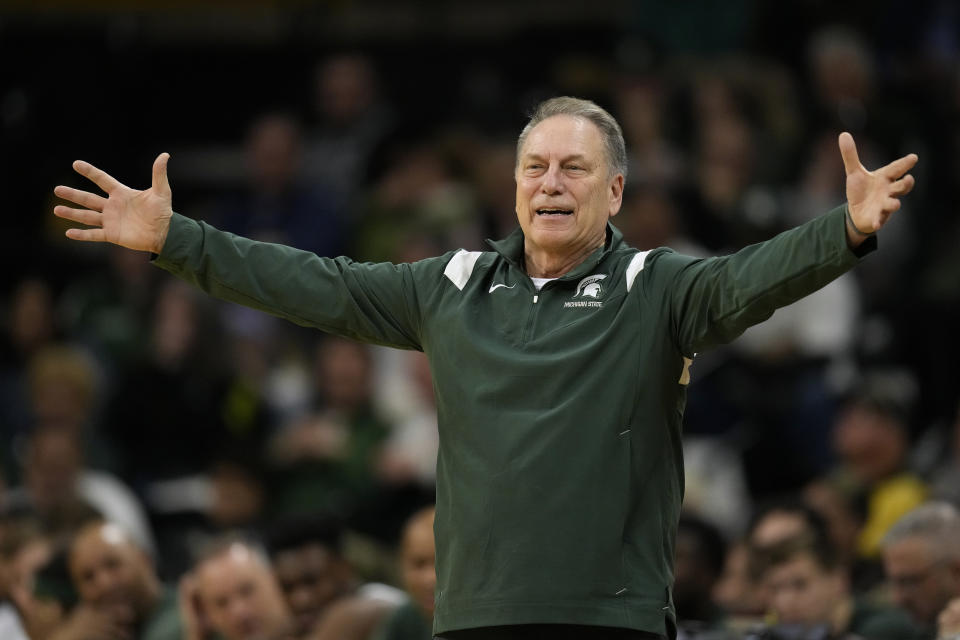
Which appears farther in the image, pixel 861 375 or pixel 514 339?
pixel 861 375

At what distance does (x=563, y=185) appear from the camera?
4172 mm

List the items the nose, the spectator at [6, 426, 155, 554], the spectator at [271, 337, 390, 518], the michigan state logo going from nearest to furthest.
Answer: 1. the michigan state logo
2. the nose
3. the spectator at [6, 426, 155, 554]
4. the spectator at [271, 337, 390, 518]

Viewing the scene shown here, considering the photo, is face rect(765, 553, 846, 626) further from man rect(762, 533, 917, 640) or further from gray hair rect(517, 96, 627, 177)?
gray hair rect(517, 96, 627, 177)

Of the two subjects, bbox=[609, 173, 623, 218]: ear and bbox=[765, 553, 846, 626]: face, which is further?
bbox=[765, 553, 846, 626]: face

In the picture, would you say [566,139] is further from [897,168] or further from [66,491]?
[66,491]

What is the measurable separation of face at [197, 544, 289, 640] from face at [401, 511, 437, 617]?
1.90ft

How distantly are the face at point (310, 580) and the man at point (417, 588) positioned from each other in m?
0.33

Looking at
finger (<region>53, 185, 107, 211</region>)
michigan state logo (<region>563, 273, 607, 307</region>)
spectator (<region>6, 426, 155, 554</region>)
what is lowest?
spectator (<region>6, 426, 155, 554</region>)

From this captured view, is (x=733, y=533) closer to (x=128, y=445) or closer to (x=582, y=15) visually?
(x=128, y=445)

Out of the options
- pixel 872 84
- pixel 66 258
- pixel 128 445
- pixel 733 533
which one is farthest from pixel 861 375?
pixel 66 258

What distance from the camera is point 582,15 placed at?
41.8 ft

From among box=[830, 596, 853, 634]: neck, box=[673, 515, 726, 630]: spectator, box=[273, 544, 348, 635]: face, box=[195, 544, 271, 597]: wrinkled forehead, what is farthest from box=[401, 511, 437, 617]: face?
box=[830, 596, 853, 634]: neck

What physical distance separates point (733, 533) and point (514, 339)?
14.4 feet

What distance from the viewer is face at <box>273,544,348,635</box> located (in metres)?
7.06
